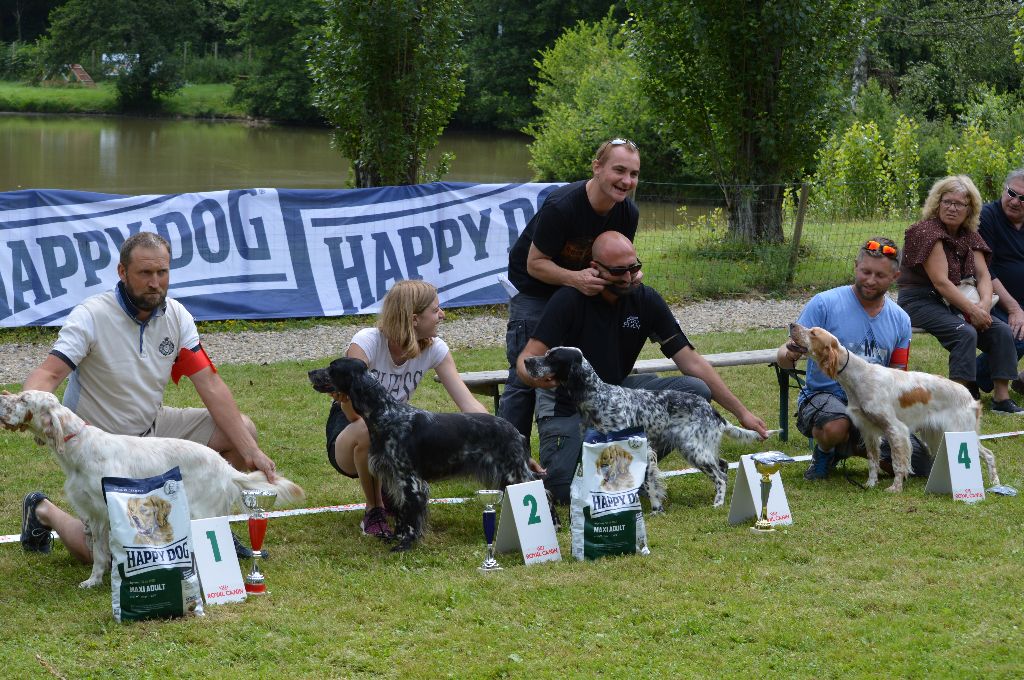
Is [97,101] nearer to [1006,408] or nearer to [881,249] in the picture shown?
[1006,408]

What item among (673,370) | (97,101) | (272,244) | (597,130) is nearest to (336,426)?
(673,370)

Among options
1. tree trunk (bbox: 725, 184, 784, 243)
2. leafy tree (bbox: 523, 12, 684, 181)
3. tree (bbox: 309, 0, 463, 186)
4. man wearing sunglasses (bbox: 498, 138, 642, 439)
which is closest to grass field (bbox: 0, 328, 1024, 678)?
man wearing sunglasses (bbox: 498, 138, 642, 439)

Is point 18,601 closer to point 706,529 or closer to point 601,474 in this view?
point 601,474

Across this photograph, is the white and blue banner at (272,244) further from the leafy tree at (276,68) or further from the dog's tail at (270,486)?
the leafy tree at (276,68)

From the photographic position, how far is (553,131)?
30562 millimetres

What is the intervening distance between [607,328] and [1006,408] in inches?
139

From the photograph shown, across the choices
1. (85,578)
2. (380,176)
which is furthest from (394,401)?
(380,176)

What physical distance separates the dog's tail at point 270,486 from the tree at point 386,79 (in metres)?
8.25

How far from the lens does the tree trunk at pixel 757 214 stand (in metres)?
13.0

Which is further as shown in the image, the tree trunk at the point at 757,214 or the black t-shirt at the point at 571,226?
the tree trunk at the point at 757,214

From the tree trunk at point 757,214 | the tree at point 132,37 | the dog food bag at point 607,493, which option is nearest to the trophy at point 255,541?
the dog food bag at point 607,493

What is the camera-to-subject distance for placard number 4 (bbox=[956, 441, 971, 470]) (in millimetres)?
5398

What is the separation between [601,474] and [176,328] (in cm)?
194

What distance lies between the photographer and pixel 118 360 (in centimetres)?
462
